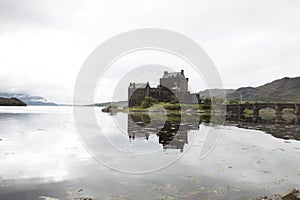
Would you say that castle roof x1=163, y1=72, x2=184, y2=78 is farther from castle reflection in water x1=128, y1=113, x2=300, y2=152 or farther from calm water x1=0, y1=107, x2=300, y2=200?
calm water x1=0, y1=107, x2=300, y2=200

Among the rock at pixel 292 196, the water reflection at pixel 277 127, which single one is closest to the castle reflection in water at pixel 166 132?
the rock at pixel 292 196

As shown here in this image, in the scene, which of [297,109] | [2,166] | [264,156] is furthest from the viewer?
[297,109]

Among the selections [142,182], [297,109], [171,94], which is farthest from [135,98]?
[142,182]

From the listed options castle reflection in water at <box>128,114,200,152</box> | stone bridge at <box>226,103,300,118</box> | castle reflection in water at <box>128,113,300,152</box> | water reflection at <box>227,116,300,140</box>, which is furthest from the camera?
stone bridge at <box>226,103,300,118</box>

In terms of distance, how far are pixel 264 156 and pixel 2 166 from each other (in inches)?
985

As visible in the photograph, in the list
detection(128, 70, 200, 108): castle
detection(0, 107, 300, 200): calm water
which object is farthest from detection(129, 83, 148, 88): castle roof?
detection(0, 107, 300, 200): calm water

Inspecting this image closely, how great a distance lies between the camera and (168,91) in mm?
154750

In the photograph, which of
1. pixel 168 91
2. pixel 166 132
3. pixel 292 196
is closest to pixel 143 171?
pixel 292 196

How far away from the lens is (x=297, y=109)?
131125mm

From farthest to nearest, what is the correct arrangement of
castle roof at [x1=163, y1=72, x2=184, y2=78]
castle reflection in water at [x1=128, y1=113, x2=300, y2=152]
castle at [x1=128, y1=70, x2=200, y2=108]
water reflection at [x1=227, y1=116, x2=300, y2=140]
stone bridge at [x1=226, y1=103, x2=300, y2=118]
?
castle roof at [x1=163, y1=72, x2=184, y2=78] → castle at [x1=128, y1=70, x2=200, y2=108] → stone bridge at [x1=226, y1=103, x2=300, y2=118] → water reflection at [x1=227, y1=116, x2=300, y2=140] → castle reflection in water at [x1=128, y1=113, x2=300, y2=152]

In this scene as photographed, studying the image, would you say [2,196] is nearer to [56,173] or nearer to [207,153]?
[56,173]

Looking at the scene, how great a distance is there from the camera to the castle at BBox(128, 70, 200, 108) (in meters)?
151

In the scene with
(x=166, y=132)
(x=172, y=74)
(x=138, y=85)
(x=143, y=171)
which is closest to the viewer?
(x=143, y=171)

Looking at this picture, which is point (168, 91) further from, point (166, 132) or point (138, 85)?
point (166, 132)
